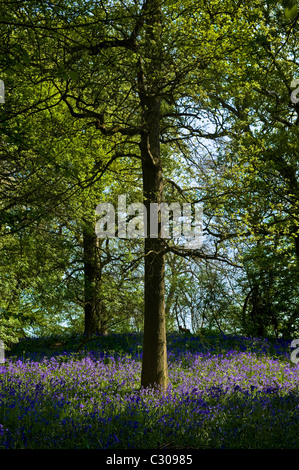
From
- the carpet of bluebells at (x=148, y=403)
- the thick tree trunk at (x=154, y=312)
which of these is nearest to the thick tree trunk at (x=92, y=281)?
the carpet of bluebells at (x=148, y=403)

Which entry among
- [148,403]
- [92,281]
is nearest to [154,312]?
[148,403]

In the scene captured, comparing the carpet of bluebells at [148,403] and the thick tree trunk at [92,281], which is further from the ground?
the thick tree trunk at [92,281]

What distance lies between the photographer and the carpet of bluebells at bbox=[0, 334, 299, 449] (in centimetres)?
601

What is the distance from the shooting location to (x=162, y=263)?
8430mm

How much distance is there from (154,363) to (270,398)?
85.0 inches

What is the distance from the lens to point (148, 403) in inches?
287

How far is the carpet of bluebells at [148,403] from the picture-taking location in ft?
19.7

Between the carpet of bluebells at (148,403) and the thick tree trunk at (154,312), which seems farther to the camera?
the thick tree trunk at (154,312)

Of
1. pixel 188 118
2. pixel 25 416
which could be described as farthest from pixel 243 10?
pixel 25 416

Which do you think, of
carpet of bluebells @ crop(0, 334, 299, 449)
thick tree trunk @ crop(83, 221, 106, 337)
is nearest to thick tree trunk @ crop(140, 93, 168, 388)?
carpet of bluebells @ crop(0, 334, 299, 449)

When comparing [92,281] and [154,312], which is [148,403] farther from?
[92,281]

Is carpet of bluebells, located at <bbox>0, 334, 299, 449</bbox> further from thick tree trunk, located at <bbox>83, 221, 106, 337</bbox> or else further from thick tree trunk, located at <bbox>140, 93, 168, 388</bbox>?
thick tree trunk, located at <bbox>83, 221, 106, 337</bbox>

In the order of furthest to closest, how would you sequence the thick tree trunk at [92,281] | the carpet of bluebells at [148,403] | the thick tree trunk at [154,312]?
the thick tree trunk at [92,281], the thick tree trunk at [154,312], the carpet of bluebells at [148,403]

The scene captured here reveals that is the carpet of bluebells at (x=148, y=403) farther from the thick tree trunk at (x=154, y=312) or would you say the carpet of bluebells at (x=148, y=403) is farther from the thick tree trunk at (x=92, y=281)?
the thick tree trunk at (x=92, y=281)
